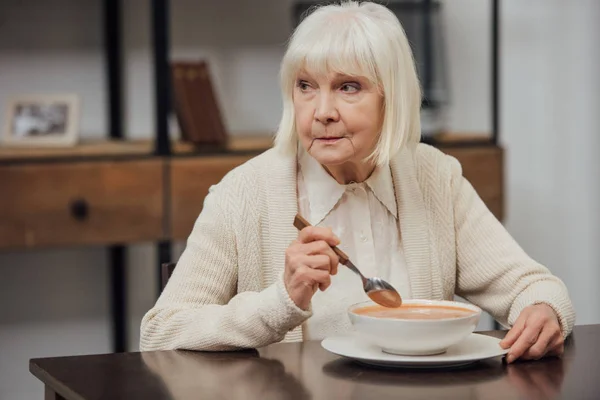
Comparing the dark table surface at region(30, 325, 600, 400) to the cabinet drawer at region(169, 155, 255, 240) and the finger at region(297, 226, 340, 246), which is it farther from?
the cabinet drawer at region(169, 155, 255, 240)

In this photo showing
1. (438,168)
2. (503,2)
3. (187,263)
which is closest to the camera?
(187,263)

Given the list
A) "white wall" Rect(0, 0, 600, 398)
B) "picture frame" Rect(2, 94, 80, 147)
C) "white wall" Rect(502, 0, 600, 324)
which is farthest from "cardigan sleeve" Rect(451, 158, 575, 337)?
"white wall" Rect(502, 0, 600, 324)

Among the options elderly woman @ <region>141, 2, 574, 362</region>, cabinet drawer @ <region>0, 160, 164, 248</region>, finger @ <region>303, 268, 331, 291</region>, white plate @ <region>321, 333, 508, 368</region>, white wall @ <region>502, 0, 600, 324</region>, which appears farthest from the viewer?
white wall @ <region>502, 0, 600, 324</region>

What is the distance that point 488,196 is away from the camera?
3.35m

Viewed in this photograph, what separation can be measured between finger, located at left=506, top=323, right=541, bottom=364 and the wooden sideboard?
161 centimetres

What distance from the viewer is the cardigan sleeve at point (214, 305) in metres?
1.70

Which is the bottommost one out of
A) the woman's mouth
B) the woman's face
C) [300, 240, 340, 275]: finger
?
[300, 240, 340, 275]: finger

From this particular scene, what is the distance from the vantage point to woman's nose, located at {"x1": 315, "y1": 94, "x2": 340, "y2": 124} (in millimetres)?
1875

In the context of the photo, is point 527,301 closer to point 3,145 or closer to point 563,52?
point 3,145

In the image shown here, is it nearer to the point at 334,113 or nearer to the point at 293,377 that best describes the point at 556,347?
the point at 293,377

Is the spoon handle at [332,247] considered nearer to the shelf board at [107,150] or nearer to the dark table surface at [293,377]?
the dark table surface at [293,377]

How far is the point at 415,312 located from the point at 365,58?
0.47 metres

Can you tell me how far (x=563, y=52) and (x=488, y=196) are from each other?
0.84m

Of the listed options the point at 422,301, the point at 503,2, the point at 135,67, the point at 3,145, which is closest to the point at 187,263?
the point at 422,301
